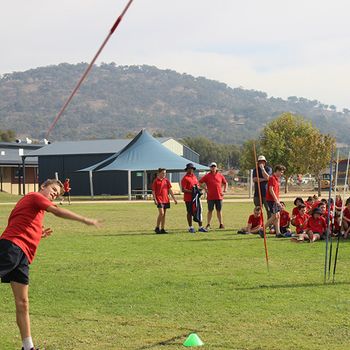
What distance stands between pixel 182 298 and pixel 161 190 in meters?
9.91

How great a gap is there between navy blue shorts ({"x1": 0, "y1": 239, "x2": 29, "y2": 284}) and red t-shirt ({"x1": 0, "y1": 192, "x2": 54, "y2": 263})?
52 millimetres

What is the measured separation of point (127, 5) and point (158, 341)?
10.6 ft

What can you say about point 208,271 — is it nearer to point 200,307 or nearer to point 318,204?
point 200,307

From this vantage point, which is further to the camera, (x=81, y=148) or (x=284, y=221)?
(x=81, y=148)

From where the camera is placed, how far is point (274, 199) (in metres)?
16.9

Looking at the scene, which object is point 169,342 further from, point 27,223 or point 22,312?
point 27,223

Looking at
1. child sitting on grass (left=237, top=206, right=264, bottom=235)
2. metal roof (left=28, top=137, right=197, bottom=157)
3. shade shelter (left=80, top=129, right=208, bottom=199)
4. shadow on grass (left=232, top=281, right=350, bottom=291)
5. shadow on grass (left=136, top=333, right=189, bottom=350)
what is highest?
metal roof (left=28, top=137, right=197, bottom=157)

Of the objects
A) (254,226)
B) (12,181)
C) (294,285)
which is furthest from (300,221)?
(12,181)

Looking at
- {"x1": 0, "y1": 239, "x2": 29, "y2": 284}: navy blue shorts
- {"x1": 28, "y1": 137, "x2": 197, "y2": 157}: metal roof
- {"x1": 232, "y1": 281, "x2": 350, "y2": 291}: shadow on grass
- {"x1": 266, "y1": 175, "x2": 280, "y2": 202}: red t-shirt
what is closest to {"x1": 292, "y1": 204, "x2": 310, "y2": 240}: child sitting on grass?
{"x1": 266, "y1": 175, "x2": 280, "y2": 202}: red t-shirt

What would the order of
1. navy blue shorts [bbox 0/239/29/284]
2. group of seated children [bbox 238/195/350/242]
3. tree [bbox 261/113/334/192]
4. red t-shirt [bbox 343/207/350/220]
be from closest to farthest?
navy blue shorts [bbox 0/239/29/284] < group of seated children [bbox 238/195/350/242] < red t-shirt [bbox 343/207/350/220] < tree [bbox 261/113/334/192]

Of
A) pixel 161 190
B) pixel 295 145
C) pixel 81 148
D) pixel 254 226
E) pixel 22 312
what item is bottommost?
pixel 254 226

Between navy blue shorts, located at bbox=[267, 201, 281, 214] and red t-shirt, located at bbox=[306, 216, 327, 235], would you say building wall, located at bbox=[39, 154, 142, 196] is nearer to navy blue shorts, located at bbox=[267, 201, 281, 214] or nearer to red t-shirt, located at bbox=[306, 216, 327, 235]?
navy blue shorts, located at bbox=[267, 201, 281, 214]

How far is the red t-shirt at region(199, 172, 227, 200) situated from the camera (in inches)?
774

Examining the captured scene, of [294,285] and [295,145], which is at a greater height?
[295,145]
